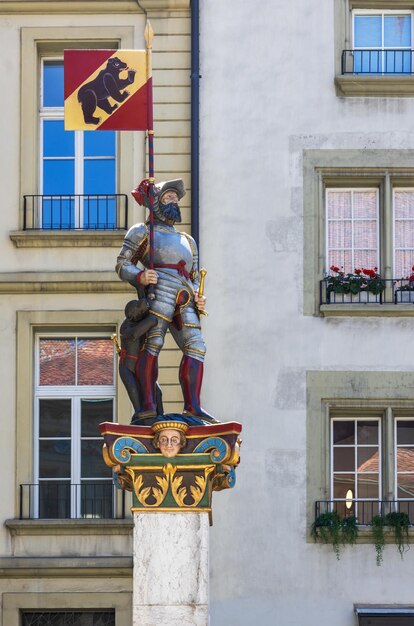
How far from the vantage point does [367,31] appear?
28062 millimetres

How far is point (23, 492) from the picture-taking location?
88.7 ft

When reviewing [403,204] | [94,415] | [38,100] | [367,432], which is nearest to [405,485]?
[367,432]

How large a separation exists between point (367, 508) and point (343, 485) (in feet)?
1.33

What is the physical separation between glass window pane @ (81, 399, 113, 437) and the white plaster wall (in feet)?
4.21

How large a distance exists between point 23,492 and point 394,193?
586cm

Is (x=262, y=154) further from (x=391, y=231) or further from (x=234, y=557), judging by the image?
(x=234, y=557)

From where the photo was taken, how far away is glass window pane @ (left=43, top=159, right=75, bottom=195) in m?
27.9

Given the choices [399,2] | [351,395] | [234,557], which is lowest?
[234,557]

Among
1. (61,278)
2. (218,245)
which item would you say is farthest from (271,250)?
(61,278)

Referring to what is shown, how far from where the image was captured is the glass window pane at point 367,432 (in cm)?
2731

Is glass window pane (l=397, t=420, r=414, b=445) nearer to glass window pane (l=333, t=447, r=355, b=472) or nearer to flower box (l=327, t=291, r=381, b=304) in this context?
glass window pane (l=333, t=447, r=355, b=472)

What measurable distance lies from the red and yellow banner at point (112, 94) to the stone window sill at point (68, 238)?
5.70 metres

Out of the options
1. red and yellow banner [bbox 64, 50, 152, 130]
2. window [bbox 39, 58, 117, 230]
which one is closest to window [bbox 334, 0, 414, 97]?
window [bbox 39, 58, 117, 230]

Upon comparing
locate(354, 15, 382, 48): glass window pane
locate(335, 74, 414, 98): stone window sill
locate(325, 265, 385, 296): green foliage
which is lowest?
locate(325, 265, 385, 296): green foliage
